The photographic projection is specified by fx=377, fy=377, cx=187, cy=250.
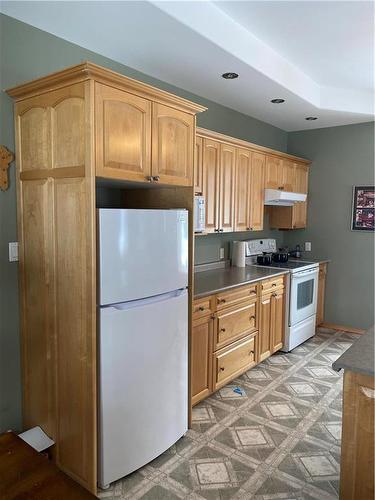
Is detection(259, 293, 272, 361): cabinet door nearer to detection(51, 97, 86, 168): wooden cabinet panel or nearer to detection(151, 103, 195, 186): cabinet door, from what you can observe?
detection(151, 103, 195, 186): cabinet door

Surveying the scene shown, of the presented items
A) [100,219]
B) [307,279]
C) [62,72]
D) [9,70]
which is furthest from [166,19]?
[307,279]

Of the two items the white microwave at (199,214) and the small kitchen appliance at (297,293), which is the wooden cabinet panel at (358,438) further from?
the small kitchen appliance at (297,293)

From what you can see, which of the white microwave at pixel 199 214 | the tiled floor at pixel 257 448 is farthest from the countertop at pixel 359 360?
the white microwave at pixel 199 214

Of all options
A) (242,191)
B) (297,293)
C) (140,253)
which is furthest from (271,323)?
(140,253)

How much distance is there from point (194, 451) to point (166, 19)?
266 cm

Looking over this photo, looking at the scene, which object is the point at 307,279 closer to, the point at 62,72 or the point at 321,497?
the point at 321,497

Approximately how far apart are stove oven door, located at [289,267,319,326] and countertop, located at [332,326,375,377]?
2.24 m

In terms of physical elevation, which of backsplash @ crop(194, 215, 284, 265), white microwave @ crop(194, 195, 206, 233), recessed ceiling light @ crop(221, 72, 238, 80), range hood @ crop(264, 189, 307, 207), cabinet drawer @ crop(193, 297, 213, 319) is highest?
recessed ceiling light @ crop(221, 72, 238, 80)

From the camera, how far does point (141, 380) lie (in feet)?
7.19

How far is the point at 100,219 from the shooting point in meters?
1.90

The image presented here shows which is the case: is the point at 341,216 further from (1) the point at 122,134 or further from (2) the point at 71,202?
(2) the point at 71,202

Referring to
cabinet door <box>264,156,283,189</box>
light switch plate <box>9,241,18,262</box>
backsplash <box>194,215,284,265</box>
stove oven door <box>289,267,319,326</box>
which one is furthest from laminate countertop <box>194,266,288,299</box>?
light switch plate <box>9,241,18,262</box>

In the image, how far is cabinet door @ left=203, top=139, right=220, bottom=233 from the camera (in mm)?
3363

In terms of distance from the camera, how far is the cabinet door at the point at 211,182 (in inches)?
132
